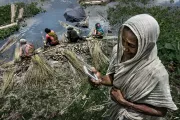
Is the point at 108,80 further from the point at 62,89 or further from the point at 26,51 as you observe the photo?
the point at 26,51

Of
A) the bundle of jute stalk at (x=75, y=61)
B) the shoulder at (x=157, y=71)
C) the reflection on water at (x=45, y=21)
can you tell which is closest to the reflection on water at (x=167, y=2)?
the reflection on water at (x=45, y=21)

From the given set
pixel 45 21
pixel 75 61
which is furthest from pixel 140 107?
pixel 45 21

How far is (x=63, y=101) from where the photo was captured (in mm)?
5379

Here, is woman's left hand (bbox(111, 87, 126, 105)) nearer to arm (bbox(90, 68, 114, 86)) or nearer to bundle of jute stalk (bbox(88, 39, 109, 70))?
arm (bbox(90, 68, 114, 86))

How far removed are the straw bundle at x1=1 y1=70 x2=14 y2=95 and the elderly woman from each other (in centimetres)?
409

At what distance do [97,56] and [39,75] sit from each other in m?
1.39

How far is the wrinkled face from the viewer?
1.88 meters

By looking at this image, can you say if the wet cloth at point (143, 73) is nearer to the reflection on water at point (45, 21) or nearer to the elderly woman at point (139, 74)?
the elderly woman at point (139, 74)

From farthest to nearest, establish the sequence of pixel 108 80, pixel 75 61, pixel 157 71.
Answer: pixel 75 61 → pixel 108 80 → pixel 157 71

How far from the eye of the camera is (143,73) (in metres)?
1.98

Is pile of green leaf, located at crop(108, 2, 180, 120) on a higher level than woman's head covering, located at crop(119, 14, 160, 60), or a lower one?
lower

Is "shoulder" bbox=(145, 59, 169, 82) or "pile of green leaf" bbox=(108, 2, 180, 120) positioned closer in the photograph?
"shoulder" bbox=(145, 59, 169, 82)

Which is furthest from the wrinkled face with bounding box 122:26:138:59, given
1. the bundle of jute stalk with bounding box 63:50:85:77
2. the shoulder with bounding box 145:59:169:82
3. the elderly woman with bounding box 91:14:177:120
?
the bundle of jute stalk with bounding box 63:50:85:77

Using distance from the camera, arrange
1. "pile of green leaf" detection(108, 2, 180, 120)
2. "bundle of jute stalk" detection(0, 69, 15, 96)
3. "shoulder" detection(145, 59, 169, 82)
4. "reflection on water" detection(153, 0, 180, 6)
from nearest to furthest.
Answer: "shoulder" detection(145, 59, 169, 82) → "pile of green leaf" detection(108, 2, 180, 120) → "bundle of jute stalk" detection(0, 69, 15, 96) → "reflection on water" detection(153, 0, 180, 6)
